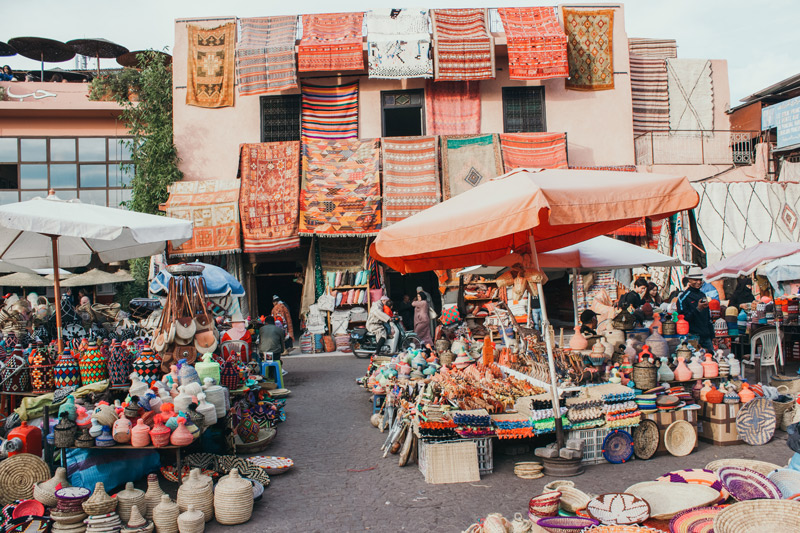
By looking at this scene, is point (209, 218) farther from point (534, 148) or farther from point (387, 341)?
point (534, 148)

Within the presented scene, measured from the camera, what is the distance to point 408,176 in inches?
585

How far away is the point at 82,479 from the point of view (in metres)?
4.71

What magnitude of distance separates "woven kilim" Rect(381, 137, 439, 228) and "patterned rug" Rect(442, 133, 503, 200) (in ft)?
0.95

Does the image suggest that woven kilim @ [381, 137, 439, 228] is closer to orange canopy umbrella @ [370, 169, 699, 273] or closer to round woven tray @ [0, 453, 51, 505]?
orange canopy umbrella @ [370, 169, 699, 273]

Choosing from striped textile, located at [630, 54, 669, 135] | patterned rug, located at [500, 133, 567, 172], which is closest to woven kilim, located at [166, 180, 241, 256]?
patterned rug, located at [500, 133, 567, 172]

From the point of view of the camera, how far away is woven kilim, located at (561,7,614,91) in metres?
15.8

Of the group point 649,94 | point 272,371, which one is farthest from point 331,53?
point 649,94

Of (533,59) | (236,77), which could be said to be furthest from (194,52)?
(533,59)

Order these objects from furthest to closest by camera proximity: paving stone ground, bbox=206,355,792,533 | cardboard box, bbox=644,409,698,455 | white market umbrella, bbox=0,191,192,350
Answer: cardboard box, bbox=644,409,698,455 → white market umbrella, bbox=0,191,192,350 → paving stone ground, bbox=206,355,792,533

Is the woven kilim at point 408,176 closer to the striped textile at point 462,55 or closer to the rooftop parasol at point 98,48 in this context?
the striped textile at point 462,55

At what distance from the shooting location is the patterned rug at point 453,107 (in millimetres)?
15750

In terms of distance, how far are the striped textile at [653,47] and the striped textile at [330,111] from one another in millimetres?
8898

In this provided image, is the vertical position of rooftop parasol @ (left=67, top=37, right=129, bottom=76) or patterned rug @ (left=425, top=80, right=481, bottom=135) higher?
rooftop parasol @ (left=67, top=37, right=129, bottom=76)

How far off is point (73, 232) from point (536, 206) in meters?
4.45
